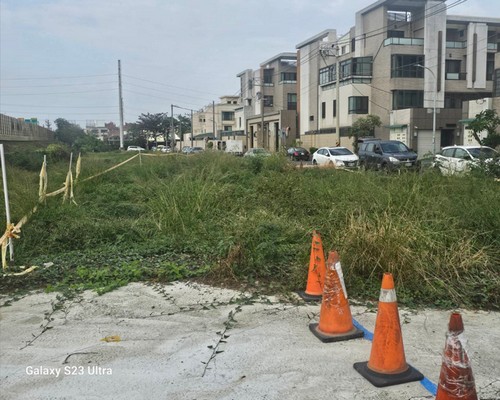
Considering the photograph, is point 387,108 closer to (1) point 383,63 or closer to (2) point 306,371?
(1) point 383,63

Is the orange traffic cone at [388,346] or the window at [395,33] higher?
the window at [395,33]

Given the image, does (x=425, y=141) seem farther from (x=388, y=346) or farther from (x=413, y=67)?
(x=388, y=346)

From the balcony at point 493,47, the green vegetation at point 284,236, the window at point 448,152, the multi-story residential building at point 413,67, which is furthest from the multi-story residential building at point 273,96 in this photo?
the green vegetation at point 284,236

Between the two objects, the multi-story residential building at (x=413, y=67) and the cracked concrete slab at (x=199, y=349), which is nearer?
the cracked concrete slab at (x=199, y=349)

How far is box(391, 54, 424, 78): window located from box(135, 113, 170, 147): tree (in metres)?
62.9

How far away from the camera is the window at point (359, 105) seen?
5125 cm

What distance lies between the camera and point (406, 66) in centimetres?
4972

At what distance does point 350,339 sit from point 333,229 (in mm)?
2859

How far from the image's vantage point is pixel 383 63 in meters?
50.0

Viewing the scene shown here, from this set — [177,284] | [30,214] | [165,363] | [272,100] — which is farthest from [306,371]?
[272,100]

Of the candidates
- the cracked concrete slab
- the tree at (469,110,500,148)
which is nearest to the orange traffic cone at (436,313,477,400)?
the cracked concrete slab

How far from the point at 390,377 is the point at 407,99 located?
2001 inches

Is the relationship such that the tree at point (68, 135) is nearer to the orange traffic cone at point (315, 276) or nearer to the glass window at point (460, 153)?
the glass window at point (460, 153)

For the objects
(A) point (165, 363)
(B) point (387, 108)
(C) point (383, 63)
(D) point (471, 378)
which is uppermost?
(C) point (383, 63)
